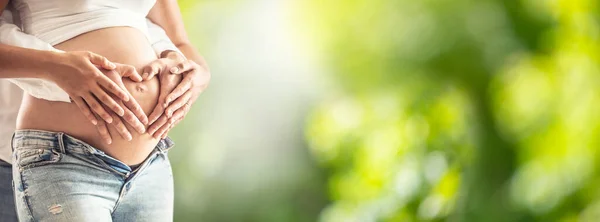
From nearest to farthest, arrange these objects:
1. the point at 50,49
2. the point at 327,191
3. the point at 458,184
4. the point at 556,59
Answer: the point at 50,49 < the point at 556,59 < the point at 458,184 < the point at 327,191

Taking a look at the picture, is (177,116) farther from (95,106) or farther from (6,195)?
(6,195)

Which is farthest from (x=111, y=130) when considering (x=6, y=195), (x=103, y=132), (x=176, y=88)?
(x=6, y=195)

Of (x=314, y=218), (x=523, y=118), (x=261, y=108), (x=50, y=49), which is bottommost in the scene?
(x=50, y=49)

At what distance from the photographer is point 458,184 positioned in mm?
1990

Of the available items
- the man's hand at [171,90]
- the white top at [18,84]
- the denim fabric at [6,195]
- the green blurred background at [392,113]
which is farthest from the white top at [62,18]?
the green blurred background at [392,113]

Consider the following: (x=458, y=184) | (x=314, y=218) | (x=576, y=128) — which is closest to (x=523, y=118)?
(x=576, y=128)

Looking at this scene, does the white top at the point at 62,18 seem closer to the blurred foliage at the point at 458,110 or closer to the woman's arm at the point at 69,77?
the woman's arm at the point at 69,77

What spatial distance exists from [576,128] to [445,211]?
0.45 meters

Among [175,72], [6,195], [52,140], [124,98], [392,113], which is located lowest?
[6,195]

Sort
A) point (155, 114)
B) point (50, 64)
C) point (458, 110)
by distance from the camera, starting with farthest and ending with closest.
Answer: point (458, 110) → point (155, 114) → point (50, 64)

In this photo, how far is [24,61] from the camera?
100cm

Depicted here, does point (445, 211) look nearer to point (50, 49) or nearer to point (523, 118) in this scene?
point (523, 118)

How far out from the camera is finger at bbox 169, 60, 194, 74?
3.74 feet

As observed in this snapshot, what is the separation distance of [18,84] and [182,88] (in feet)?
0.86
